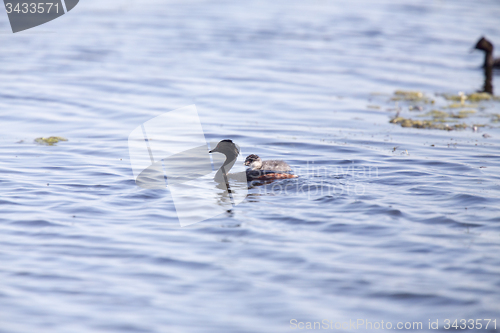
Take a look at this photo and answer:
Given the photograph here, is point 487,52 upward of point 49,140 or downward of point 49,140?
downward

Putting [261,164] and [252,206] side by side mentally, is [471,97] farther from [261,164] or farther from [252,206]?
[252,206]

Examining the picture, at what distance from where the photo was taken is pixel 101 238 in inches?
273

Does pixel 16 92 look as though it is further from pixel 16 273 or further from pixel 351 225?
pixel 351 225

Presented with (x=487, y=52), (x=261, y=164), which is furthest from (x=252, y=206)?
(x=487, y=52)

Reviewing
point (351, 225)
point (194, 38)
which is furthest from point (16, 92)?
point (351, 225)

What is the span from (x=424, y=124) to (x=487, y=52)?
935 cm

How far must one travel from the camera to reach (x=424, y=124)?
13.5 meters

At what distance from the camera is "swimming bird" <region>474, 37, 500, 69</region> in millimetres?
20469

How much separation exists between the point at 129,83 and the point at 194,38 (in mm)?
7377

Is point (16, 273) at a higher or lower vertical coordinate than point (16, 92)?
lower

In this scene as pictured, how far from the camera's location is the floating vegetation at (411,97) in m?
15.8

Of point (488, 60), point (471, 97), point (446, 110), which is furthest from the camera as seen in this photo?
point (488, 60)

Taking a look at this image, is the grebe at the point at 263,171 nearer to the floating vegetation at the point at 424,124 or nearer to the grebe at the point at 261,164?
the grebe at the point at 261,164

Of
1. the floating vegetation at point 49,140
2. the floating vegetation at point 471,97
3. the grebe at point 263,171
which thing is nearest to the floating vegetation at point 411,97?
the floating vegetation at point 471,97
